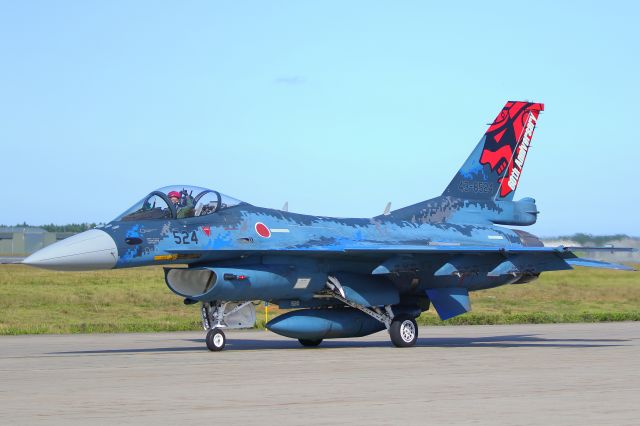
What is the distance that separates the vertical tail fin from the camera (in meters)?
23.2

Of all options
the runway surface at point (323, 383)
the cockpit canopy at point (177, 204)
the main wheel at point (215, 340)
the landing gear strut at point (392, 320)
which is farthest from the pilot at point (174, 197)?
the landing gear strut at point (392, 320)

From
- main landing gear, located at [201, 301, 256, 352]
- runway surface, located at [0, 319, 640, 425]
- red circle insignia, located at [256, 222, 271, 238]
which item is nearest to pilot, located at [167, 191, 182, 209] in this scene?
red circle insignia, located at [256, 222, 271, 238]

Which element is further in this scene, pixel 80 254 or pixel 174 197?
pixel 174 197

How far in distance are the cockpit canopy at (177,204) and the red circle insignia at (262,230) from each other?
0.65 metres

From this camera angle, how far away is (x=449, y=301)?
20391 millimetres

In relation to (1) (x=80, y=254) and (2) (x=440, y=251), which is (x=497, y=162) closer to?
(2) (x=440, y=251)

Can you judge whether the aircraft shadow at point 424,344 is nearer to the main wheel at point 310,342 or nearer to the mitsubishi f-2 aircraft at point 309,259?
the main wheel at point 310,342

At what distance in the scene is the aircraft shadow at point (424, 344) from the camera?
1933cm

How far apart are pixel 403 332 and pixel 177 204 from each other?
4.93 metres

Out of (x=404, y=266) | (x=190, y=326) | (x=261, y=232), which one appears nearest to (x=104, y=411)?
(x=261, y=232)

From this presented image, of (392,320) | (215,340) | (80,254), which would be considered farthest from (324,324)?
(80,254)

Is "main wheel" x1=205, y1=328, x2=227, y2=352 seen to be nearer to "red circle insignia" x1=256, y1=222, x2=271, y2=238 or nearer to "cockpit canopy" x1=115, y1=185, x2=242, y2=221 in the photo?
"red circle insignia" x1=256, y1=222, x2=271, y2=238

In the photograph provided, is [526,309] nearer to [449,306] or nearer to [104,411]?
[449,306]

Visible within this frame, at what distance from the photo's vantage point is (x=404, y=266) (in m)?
19.7
